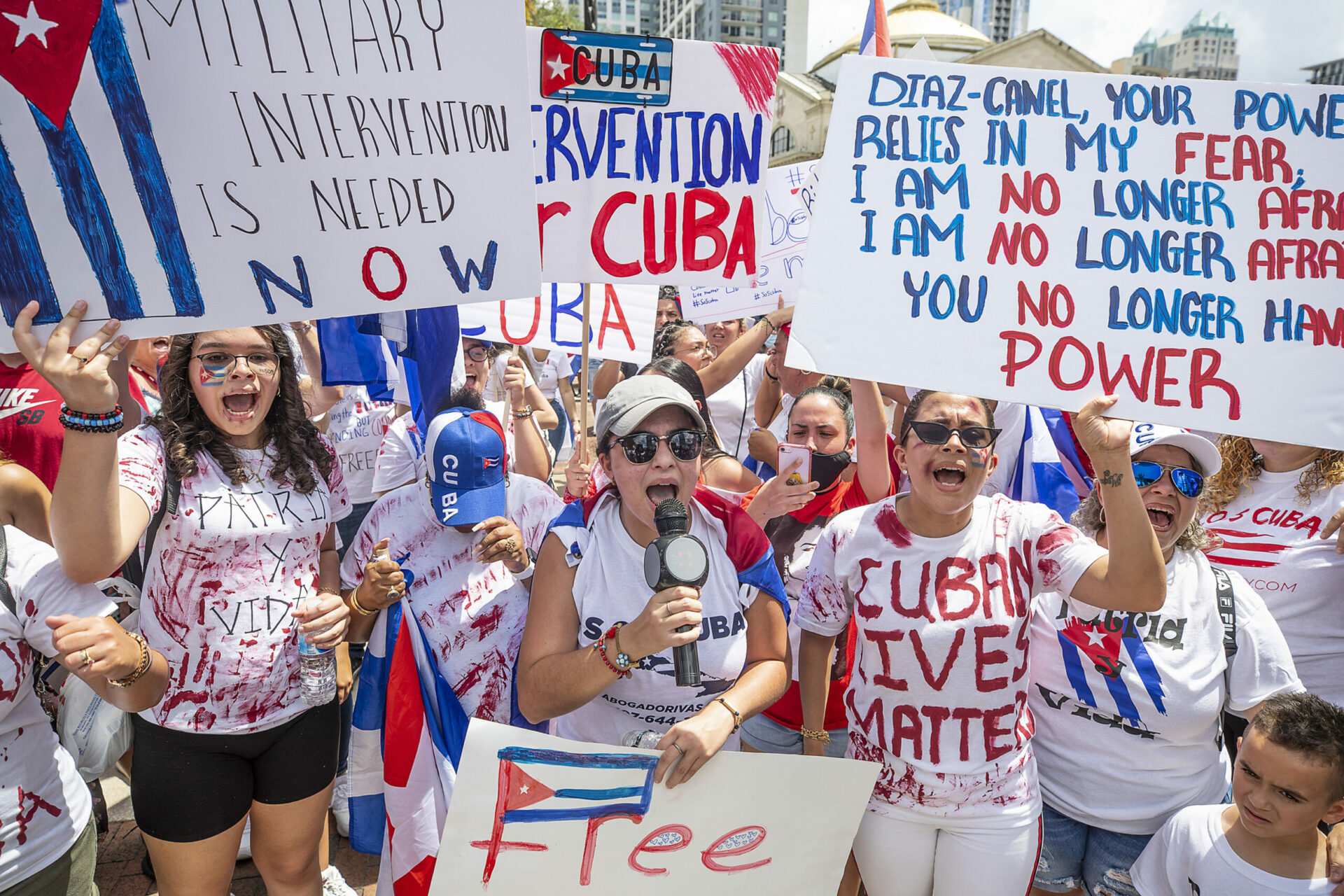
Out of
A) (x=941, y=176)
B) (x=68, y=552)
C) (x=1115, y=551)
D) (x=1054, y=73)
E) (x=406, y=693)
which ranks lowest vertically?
(x=406, y=693)

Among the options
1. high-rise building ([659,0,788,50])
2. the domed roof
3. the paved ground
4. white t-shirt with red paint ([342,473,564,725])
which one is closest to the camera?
white t-shirt with red paint ([342,473,564,725])

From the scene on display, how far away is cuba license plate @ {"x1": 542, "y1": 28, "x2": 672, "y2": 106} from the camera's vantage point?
2867mm

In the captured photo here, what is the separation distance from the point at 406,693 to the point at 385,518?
56 cm

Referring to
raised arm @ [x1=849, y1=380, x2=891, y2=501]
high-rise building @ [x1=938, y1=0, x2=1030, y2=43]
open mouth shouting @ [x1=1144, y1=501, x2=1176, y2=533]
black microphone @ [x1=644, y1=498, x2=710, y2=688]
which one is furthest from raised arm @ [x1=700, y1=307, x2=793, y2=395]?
high-rise building @ [x1=938, y1=0, x2=1030, y2=43]

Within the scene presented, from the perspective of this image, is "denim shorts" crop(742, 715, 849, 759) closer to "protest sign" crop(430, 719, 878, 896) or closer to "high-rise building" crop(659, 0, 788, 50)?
"protest sign" crop(430, 719, 878, 896)

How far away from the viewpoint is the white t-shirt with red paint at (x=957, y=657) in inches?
89.7

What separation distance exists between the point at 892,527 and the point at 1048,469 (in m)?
1.52

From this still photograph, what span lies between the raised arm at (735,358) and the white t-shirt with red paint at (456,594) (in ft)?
6.69

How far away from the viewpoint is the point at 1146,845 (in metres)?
2.40

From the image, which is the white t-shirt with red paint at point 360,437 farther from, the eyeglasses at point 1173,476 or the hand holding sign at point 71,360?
the eyeglasses at point 1173,476

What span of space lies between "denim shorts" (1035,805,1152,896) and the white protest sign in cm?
233

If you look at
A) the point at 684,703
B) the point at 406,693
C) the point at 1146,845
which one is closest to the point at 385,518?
the point at 406,693

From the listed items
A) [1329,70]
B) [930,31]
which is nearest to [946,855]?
[930,31]

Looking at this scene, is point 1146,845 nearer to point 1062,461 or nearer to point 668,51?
point 1062,461
